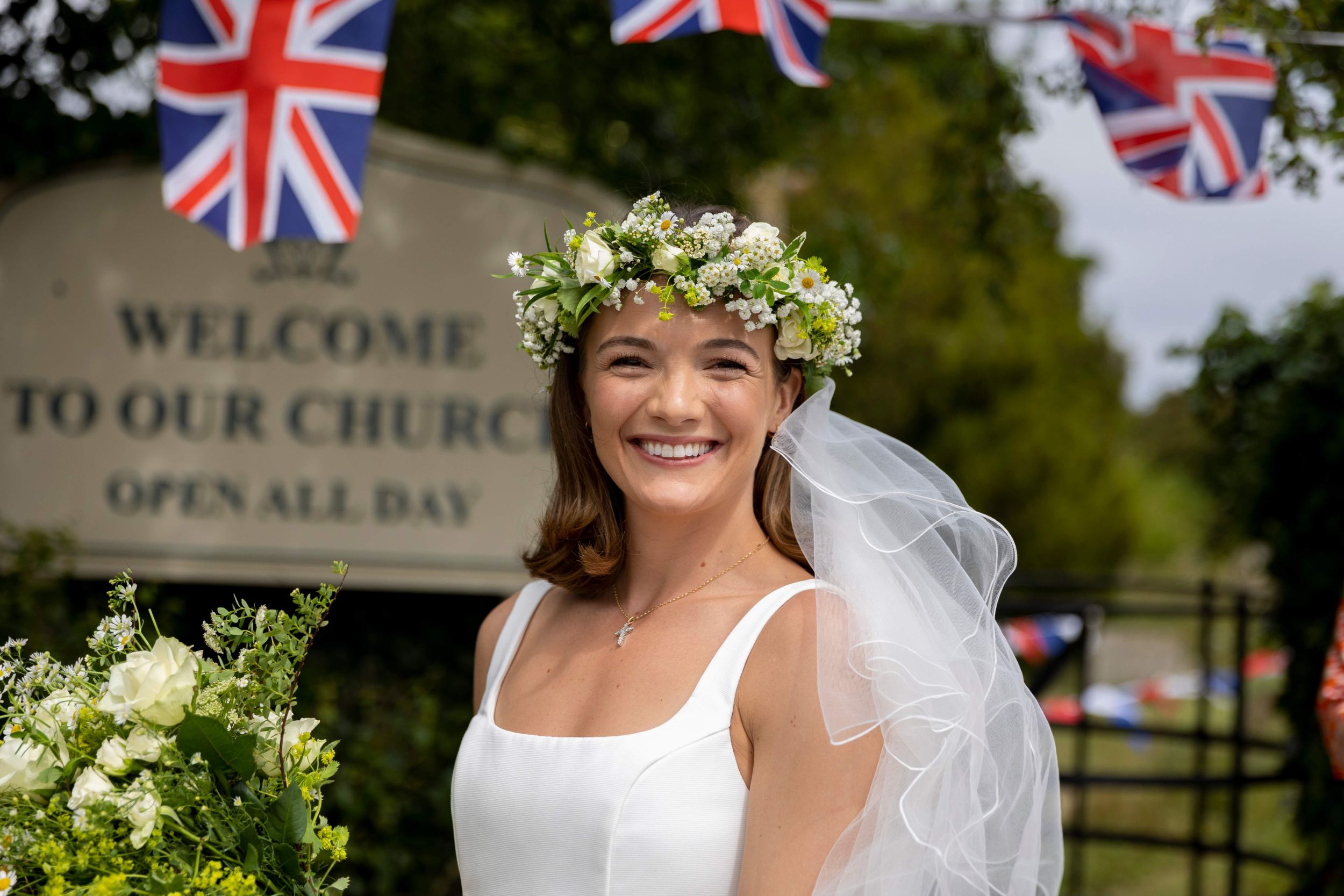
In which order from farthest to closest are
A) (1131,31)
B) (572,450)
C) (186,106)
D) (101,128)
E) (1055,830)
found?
(101,128) < (1131,31) < (186,106) < (572,450) < (1055,830)

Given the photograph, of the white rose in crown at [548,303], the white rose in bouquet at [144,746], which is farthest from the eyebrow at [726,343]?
the white rose in bouquet at [144,746]

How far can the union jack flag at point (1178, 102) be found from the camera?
4090 millimetres

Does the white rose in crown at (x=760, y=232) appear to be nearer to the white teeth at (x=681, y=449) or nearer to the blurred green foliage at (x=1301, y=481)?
the white teeth at (x=681, y=449)

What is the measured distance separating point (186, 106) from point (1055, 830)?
314 centimetres

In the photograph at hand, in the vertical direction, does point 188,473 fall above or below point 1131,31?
below

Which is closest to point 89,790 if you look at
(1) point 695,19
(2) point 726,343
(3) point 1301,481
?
(2) point 726,343

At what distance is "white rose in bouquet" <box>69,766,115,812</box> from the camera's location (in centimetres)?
154

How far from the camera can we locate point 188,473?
4.61m

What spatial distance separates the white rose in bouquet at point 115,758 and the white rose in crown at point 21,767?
76 mm

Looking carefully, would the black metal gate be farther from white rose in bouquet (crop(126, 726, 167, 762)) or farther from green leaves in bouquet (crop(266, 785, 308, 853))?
white rose in bouquet (crop(126, 726, 167, 762))

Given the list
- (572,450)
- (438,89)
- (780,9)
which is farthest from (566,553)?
(438,89)

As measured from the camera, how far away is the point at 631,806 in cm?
188

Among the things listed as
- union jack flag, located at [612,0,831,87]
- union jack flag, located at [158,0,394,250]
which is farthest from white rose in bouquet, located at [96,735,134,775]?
union jack flag, located at [612,0,831,87]

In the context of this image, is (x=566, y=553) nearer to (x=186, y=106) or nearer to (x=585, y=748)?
(x=585, y=748)
